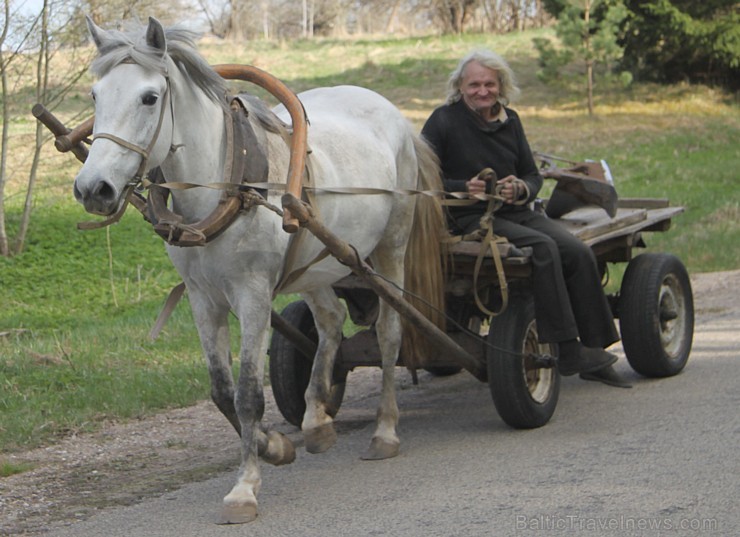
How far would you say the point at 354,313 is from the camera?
21.7ft

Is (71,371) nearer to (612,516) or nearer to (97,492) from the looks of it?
(97,492)

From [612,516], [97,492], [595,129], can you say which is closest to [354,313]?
[97,492]

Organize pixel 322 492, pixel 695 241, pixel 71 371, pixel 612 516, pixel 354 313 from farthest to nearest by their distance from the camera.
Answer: pixel 695 241, pixel 71 371, pixel 354 313, pixel 322 492, pixel 612 516

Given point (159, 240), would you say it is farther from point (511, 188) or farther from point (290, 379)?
point (511, 188)

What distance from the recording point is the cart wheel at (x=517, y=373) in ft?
19.5

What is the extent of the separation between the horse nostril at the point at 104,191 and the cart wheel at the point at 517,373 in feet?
8.46

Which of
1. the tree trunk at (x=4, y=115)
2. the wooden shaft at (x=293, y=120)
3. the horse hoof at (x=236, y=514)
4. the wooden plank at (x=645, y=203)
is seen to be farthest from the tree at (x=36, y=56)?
the horse hoof at (x=236, y=514)

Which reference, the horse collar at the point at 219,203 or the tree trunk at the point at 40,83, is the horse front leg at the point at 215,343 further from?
the tree trunk at the point at 40,83

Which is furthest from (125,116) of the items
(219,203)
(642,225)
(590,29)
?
(590,29)

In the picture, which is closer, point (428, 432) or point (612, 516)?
point (612, 516)

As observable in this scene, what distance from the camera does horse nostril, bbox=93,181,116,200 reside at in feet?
13.6

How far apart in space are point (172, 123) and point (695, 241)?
9733mm

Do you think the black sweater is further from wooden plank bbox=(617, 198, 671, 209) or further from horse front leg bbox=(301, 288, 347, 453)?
wooden plank bbox=(617, 198, 671, 209)

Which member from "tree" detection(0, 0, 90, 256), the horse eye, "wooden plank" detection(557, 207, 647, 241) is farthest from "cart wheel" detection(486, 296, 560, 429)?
"tree" detection(0, 0, 90, 256)
